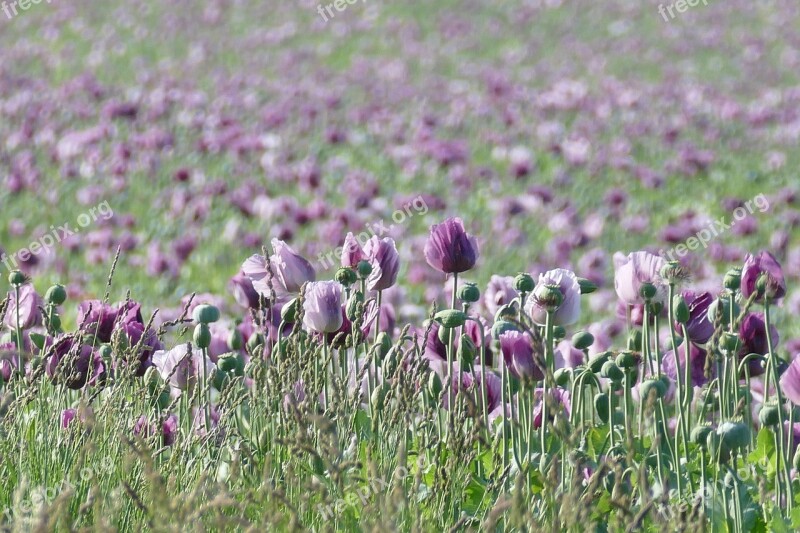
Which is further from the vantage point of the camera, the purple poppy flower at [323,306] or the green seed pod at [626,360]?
the purple poppy flower at [323,306]

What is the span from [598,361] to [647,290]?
16cm

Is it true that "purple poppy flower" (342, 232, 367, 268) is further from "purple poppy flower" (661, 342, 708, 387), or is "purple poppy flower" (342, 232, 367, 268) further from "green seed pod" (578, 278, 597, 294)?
"purple poppy flower" (661, 342, 708, 387)

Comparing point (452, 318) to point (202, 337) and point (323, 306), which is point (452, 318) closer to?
point (323, 306)

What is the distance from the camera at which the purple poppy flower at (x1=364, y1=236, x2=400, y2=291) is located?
258 centimetres

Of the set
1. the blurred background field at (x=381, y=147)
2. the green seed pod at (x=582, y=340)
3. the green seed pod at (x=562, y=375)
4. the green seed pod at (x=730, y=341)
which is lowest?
the blurred background field at (x=381, y=147)

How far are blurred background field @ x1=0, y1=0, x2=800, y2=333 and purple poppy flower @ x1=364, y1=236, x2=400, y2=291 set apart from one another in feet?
6.16

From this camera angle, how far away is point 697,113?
35.3ft

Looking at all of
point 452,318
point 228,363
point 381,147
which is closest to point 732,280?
point 452,318

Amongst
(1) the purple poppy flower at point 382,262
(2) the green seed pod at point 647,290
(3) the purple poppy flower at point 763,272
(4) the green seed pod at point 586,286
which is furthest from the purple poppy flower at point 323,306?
(3) the purple poppy flower at point 763,272

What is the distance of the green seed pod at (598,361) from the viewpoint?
243 centimetres

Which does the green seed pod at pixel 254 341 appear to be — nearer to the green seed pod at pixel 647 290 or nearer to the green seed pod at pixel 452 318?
the green seed pod at pixel 452 318

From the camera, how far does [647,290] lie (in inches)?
95.3

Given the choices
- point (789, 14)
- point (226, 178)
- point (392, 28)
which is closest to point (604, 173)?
point (226, 178)

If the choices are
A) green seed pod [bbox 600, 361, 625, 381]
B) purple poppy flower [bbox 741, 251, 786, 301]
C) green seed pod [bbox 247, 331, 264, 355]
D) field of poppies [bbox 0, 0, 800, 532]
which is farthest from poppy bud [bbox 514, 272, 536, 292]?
green seed pod [bbox 247, 331, 264, 355]
